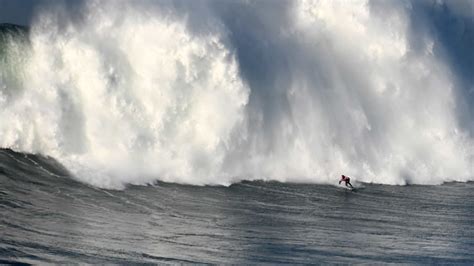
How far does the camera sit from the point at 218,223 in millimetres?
20578

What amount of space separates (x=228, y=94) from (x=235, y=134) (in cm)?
126

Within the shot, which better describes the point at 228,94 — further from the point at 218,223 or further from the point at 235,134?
the point at 218,223

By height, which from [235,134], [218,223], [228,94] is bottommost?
[218,223]

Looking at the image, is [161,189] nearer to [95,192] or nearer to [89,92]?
[95,192]

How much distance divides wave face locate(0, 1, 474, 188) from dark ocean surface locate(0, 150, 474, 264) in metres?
1.39

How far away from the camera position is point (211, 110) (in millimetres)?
27672

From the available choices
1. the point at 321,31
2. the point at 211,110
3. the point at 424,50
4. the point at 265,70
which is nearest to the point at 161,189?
the point at 211,110

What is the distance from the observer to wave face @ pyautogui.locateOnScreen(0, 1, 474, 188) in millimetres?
26547

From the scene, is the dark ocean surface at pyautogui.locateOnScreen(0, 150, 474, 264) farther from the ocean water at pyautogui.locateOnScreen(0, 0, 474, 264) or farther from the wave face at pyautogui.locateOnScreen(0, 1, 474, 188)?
the wave face at pyautogui.locateOnScreen(0, 1, 474, 188)

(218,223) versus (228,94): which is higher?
(228,94)

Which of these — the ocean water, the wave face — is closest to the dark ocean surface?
the ocean water

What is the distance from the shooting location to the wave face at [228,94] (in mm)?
26547

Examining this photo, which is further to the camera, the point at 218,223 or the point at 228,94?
the point at 228,94

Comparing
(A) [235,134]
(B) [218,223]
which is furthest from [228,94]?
(B) [218,223]
